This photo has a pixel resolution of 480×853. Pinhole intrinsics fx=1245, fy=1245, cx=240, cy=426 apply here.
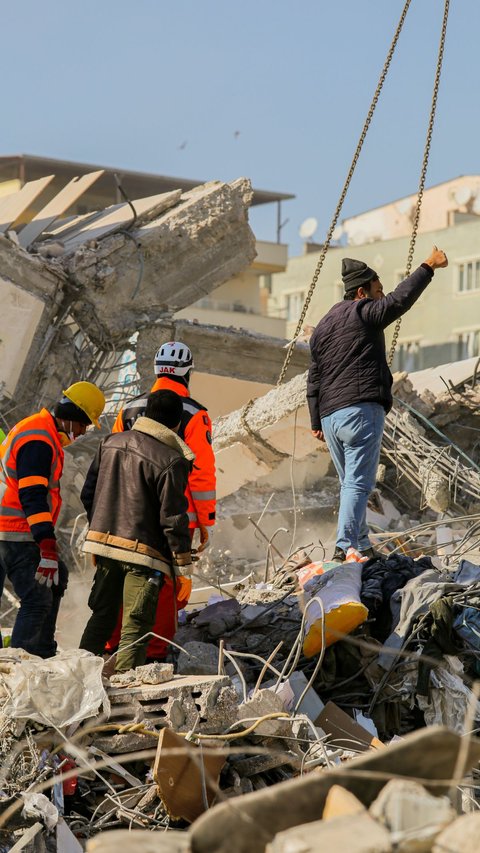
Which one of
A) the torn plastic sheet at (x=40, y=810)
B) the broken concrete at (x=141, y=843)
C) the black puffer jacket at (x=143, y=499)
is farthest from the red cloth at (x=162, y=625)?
the broken concrete at (x=141, y=843)

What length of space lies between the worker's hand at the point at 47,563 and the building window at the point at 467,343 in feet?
140

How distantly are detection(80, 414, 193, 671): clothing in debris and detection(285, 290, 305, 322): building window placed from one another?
152ft

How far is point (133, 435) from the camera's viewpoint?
21.0 feet

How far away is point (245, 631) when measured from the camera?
718 centimetres

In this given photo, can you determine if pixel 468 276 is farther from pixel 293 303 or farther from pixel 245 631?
pixel 245 631

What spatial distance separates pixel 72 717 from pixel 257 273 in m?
46.9

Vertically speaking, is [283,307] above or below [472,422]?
above

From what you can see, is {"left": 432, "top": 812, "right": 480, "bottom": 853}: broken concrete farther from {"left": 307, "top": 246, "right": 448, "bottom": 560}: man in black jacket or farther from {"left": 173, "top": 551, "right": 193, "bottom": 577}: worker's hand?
{"left": 307, "top": 246, "right": 448, "bottom": 560}: man in black jacket

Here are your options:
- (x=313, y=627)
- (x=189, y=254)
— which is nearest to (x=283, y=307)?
(x=189, y=254)

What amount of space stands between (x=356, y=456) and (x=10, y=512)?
203 centimetres

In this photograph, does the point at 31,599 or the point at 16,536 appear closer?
the point at 31,599

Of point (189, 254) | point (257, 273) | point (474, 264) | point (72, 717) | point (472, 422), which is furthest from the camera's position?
point (257, 273)

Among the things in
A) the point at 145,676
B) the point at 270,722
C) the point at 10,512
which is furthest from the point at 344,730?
the point at 10,512

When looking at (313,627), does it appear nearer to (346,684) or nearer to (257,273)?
(346,684)
